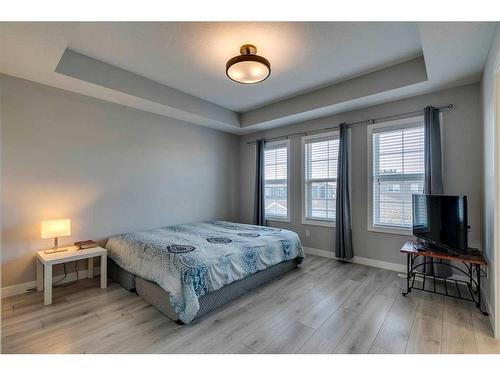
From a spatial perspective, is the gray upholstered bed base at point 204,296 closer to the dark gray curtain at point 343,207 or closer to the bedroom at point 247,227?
the bedroom at point 247,227

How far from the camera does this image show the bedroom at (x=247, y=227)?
203cm

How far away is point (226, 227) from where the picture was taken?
4.02 metres

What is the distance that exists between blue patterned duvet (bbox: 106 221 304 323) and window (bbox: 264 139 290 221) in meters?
1.18

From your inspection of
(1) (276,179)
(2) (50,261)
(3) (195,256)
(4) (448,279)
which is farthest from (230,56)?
(4) (448,279)

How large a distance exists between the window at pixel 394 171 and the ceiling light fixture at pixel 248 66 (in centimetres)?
212

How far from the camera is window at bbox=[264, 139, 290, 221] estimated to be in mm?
4762

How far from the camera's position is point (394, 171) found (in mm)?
3473

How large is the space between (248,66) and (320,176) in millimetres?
2513

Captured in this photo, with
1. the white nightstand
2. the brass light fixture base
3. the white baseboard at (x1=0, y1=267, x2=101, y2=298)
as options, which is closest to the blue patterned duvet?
the white nightstand

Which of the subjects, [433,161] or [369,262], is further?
[369,262]

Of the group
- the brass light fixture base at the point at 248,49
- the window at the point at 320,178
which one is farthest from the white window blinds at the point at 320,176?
the brass light fixture base at the point at 248,49

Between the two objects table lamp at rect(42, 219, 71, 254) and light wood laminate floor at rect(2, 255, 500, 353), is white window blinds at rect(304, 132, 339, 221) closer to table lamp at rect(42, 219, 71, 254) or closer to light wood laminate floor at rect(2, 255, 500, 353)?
light wood laminate floor at rect(2, 255, 500, 353)

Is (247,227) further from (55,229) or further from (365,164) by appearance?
(55,229)
